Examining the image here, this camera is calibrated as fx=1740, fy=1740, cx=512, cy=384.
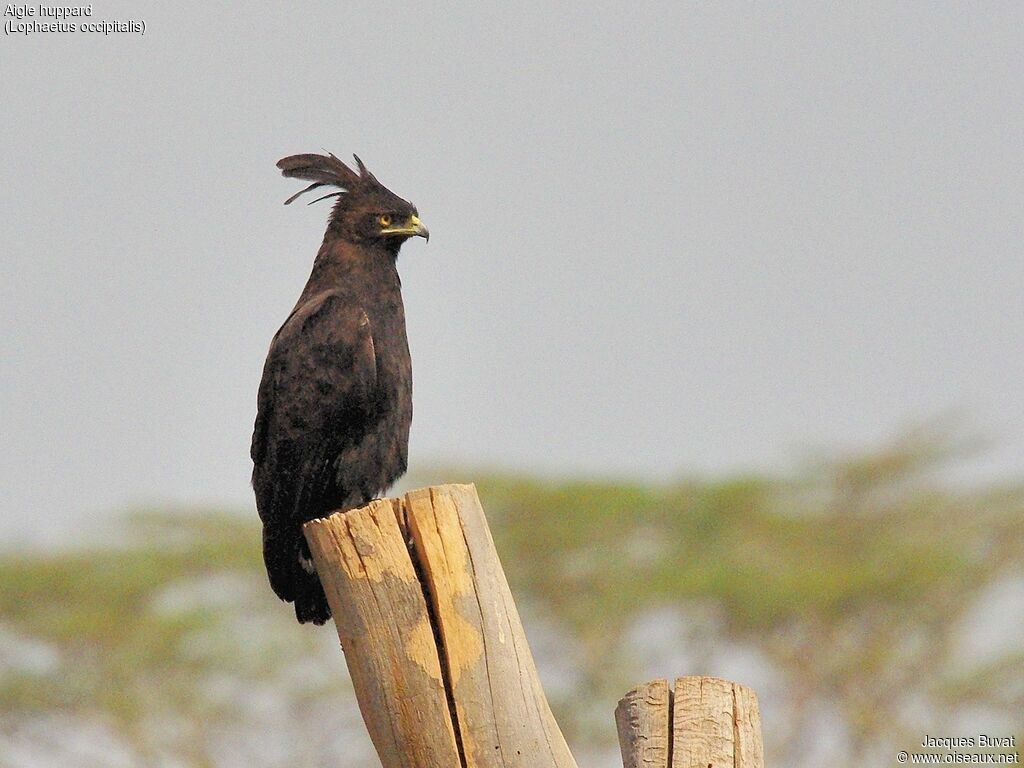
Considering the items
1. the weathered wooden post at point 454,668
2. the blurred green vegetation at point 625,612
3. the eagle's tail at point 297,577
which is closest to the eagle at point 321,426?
the eagle's tail at point 297,577

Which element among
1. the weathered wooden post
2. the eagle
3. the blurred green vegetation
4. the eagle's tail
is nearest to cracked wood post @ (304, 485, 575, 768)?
the weathered wooden post

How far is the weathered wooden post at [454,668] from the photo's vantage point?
4.98 m

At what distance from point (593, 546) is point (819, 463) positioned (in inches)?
119

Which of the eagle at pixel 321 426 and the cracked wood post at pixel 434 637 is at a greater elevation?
the eagle at pixel 321 426

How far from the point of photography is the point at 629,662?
66.4ft

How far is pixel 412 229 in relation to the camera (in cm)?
809

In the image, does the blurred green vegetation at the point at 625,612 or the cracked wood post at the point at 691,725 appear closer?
the cracked wood post at the point at 691,725

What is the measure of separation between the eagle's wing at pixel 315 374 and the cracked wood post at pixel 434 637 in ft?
6.71

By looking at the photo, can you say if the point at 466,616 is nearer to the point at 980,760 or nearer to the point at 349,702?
the point at 980,760

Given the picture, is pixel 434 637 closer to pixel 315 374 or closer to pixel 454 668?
pixel 454 668

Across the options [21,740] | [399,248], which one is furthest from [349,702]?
[399,248]

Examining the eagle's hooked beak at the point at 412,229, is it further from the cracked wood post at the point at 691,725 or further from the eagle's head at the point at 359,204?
the cracked wood post at the point at 691,725

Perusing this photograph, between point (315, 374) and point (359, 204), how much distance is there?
1.18 meters

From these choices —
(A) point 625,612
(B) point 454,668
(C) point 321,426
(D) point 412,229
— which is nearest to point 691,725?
(B) point 454,668
